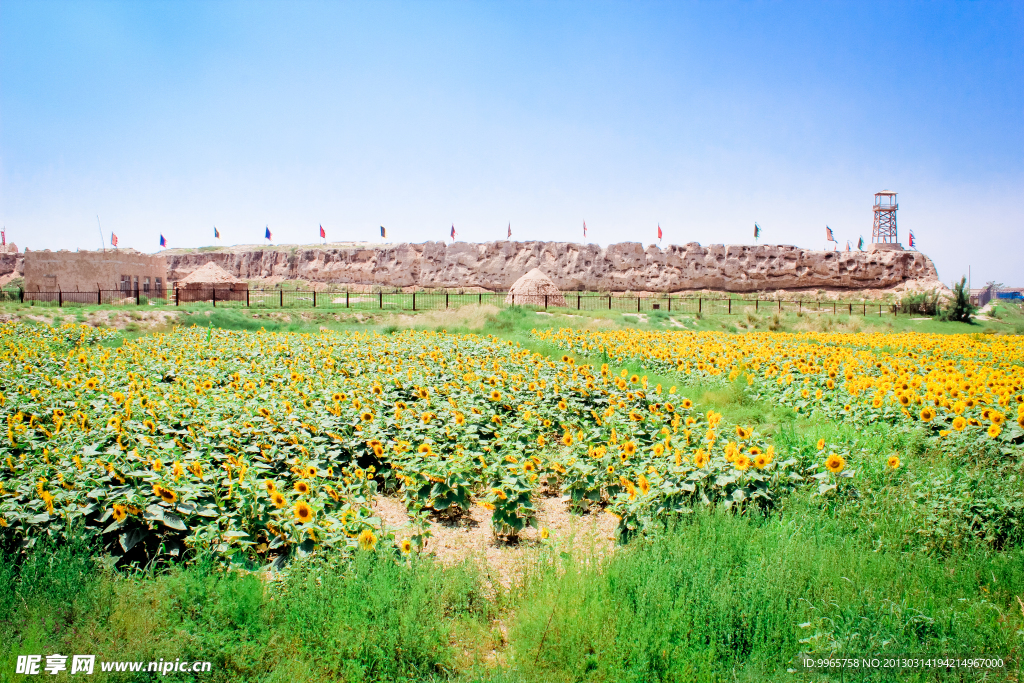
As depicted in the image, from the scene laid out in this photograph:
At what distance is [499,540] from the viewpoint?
437 cm

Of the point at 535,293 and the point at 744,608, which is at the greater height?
the point at 535,293

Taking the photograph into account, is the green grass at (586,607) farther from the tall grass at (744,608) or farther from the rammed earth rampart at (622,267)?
the rammed earth rampart at (622,267)

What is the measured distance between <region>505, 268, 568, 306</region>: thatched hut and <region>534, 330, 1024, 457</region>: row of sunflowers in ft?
44.5

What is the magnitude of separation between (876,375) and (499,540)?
289 inches

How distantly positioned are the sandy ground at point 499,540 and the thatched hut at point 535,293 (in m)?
24.5

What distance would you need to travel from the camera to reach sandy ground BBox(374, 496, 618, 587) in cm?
389

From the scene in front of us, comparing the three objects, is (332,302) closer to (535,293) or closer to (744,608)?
(535,293)

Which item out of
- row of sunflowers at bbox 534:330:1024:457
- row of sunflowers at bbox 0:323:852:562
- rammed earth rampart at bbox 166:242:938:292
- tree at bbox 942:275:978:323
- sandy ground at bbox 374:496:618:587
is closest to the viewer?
row of sunflowers at bbox 0:323:852:562

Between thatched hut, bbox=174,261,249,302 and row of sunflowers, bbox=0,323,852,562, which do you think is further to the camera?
thatched hut, bbox=174,261,249,302

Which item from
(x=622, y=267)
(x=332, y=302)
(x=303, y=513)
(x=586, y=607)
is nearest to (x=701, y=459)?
(x=586, y=607)

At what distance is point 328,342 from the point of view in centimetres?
1317

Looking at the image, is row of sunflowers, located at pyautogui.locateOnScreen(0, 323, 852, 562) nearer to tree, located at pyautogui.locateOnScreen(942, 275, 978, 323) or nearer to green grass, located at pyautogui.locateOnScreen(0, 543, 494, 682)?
green grass, located at pyautogui.locateOnScreen(0, 543, 494, 682)

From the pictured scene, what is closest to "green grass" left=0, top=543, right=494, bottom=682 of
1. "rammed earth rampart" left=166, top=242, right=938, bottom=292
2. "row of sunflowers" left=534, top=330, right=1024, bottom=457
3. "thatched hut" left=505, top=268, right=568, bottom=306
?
"row of sunflowers" left=534, top=330, right=1024, bottom=457

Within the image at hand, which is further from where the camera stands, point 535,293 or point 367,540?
point 535,293
